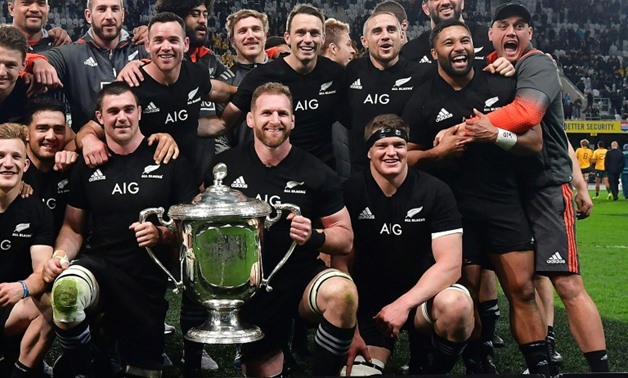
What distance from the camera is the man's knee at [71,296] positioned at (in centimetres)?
313

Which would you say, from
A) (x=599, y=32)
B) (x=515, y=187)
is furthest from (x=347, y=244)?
(x=599, y=32)

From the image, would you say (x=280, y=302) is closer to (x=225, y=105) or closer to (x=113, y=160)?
(x=113, y=160)

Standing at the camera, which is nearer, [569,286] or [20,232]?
[20,232]

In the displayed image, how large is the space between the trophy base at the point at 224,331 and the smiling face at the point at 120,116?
0.94 metres

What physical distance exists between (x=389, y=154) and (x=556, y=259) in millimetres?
962

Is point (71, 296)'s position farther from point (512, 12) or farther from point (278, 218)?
point (512, 12)

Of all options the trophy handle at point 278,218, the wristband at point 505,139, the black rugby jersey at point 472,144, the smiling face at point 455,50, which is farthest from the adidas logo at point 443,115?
the trophy handle at point 278,218

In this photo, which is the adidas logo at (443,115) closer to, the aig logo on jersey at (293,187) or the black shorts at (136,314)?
the aig logo on jersey at (293,187)

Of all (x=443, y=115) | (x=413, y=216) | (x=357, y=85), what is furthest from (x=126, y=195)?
(x=443, y=115)

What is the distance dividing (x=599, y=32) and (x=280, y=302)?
27043mm

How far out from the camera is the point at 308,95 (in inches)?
169

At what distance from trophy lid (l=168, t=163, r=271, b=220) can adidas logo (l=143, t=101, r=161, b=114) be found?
3.53ft

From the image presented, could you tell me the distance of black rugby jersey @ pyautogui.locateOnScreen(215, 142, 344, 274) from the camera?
361 cm

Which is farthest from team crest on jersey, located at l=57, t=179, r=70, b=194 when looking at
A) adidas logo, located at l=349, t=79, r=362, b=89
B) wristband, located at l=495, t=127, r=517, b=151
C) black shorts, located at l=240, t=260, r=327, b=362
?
wristband, located at l=495, t=127, r=517, b=151
